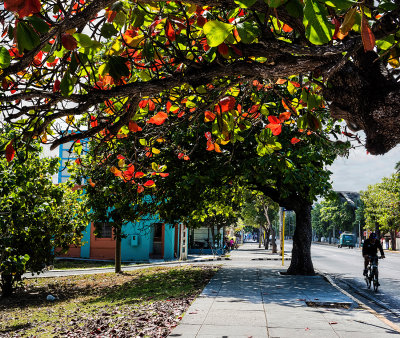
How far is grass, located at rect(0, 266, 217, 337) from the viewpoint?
6762 mm

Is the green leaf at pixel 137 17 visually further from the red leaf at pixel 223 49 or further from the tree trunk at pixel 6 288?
the tree trunk at pixel 6 288

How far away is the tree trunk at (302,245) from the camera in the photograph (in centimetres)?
1427

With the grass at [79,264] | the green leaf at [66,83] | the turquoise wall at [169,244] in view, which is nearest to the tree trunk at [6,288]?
the grass at [79,264]


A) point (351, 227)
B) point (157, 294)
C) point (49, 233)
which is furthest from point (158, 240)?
point (351, 227)

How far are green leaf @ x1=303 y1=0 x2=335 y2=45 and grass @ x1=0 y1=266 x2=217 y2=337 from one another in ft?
17.3

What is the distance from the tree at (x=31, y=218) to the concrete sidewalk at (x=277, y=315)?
17.2 feet

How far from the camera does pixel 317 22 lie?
1.76 meters

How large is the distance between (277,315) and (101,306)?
4.56m

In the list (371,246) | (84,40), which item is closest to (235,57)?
(84,40)

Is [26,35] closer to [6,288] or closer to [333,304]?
[333,304]

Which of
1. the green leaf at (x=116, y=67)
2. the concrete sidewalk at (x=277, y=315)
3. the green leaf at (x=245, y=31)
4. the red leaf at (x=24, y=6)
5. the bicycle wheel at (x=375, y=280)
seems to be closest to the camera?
the red leaf at (x=24, y=6)

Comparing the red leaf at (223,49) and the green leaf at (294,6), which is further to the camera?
the red leaf at (223,49)

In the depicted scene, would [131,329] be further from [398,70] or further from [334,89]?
[398,70]

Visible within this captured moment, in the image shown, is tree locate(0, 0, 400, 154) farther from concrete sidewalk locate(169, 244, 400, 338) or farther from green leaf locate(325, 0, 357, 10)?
concrete sidewalk locate(169, 244, 400, 338)
